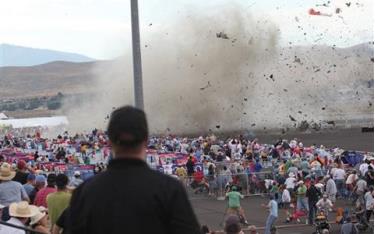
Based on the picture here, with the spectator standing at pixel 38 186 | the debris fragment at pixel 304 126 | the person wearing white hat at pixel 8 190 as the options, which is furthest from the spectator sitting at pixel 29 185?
the debris fragment at pixel 304 126

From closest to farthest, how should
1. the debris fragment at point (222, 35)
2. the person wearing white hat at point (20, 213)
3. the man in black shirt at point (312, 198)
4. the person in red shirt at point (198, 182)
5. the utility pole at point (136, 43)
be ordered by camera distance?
the person wearing white hat at point (20, 213), the utility pole at point (136, 43), the man in black shirt at point (312, 198), the person in red shirt at point (198, 182), the debris fragment at point (222, 35)

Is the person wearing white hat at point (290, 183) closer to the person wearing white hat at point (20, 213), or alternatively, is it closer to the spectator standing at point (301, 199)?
the spectator standing at point (301, 199)

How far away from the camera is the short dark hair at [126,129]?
2.78 metres

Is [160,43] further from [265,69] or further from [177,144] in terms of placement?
[177,144]

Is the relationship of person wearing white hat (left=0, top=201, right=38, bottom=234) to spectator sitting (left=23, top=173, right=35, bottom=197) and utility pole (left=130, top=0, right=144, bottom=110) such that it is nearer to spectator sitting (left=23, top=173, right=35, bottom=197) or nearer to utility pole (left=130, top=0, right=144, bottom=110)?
→ spectator sitting (left=23, top=173, right=35, bottom=197)


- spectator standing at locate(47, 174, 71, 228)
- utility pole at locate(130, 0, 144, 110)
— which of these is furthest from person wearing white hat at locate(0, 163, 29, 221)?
utility pole at locate(130, 0, 144, 110)

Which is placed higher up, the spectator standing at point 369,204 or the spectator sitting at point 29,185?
the spectator sitting at point 29,185

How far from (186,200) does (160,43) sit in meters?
70.9

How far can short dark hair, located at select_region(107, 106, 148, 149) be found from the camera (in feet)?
9.11

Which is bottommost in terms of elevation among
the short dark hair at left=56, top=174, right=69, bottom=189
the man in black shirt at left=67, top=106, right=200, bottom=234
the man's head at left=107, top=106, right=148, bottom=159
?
the short dark hair at left=56, top=174, right=69, bottom=189

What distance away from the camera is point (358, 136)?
162 feet

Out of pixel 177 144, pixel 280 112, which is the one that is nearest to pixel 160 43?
pixel 280 112

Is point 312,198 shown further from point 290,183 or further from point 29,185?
point 29,185

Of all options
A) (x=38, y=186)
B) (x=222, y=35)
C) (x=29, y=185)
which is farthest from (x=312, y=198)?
(x=222, y=35)
